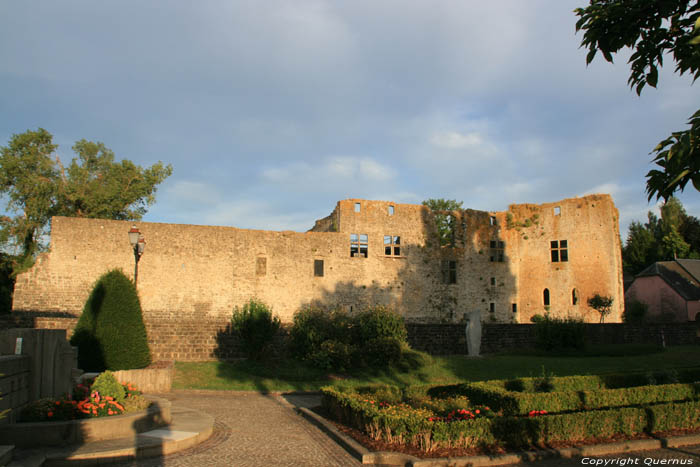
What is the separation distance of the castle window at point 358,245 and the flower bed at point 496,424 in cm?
2276

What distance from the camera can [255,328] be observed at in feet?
59.9

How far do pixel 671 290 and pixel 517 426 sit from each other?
4315 centimetres

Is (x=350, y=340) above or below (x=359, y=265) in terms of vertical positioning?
below

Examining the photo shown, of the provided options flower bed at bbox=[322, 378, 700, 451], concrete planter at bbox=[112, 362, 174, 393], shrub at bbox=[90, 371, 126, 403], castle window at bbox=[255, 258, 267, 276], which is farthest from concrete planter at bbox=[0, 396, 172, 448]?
castle window at bbox=[255, 258, 267, 276]

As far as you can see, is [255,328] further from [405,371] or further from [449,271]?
[449,271]

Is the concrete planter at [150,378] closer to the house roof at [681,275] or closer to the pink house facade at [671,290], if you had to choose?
the pink house facade at [671,290]

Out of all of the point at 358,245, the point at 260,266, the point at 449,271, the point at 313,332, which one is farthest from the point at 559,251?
the point at 313,332

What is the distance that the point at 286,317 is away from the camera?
30.0 m

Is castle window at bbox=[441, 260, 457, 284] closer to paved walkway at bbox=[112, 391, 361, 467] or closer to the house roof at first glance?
the house roof

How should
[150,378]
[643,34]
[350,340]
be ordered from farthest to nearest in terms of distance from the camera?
[350,340] < [150,378] < [643,34]

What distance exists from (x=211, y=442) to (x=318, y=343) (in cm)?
1011

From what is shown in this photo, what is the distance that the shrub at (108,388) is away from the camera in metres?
9.30

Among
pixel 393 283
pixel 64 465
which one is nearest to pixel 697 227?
pixel 393 283

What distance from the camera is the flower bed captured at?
25.9ft
